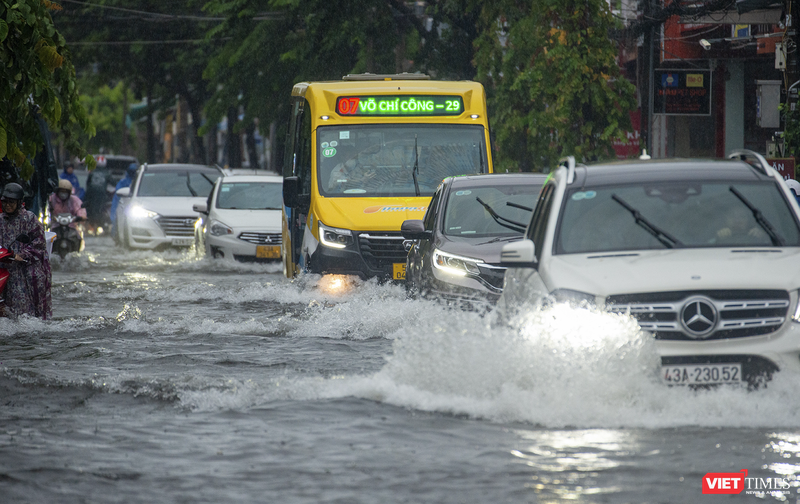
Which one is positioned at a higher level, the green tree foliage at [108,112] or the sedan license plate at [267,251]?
the green tree foliage at [108,112]

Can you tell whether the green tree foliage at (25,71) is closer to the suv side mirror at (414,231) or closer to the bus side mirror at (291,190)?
the suv side mirror at (414,231)

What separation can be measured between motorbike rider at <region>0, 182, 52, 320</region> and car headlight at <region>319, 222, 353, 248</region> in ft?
10.6

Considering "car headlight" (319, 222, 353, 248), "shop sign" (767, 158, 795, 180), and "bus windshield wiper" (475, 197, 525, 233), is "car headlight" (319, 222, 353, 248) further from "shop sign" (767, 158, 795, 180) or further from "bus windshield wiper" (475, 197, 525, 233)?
"shop sign" (767, 158, 795, 180)

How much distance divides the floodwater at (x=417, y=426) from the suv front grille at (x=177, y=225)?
1461 cm

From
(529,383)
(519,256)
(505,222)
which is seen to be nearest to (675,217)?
(519,256)

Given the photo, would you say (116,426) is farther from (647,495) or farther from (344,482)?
(647,495)

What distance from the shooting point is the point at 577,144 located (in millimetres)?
24547

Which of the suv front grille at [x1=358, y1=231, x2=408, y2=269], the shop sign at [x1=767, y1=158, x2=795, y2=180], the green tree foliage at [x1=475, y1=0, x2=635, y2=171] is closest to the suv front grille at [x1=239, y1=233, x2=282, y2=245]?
the green tree foliage at [x1=475, y1=0, x2=635, y2=171]

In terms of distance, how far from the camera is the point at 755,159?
26.6 feet

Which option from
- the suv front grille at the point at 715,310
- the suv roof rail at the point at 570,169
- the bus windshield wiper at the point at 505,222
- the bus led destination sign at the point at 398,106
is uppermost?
the bus led destination sign at the point at 398,106

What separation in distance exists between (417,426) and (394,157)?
838cm

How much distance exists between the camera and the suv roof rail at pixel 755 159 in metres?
7.88

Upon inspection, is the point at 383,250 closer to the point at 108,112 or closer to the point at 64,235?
the point at 64,235

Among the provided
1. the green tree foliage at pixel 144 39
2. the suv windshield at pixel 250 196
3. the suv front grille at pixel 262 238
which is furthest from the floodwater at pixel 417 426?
the green tree foliage at pixel 144 39
